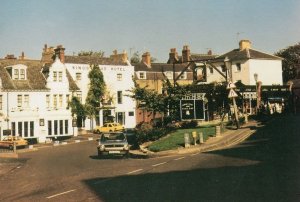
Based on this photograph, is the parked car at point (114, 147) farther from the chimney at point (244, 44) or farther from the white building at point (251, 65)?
the chimney at point (244, 44)

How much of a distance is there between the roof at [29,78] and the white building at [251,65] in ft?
74.7

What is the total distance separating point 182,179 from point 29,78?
3831 cm

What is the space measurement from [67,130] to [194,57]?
32.3 meters

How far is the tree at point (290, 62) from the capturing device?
77.4 meters

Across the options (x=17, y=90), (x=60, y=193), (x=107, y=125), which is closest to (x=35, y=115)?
(x=17, y=90)

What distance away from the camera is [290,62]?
77938 mm

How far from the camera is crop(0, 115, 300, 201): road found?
12758 millimetres

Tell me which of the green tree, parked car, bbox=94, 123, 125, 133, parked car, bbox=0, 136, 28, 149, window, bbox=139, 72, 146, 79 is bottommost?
parked car, bbox=0, 136, 28, 149

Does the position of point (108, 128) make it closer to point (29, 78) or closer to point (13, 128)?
point (29, 78)

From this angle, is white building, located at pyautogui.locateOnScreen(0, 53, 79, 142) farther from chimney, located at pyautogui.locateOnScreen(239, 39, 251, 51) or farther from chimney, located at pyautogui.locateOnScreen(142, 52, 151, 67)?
chimney, located at pyautogui.locateOnScreen(239, 39, 251, 51)

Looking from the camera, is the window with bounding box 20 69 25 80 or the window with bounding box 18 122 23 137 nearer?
the window with bounding box 18 122 23 137

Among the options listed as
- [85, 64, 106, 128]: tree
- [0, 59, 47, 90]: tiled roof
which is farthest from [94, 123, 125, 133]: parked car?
[0, 59, 47, 90]: tiled roof

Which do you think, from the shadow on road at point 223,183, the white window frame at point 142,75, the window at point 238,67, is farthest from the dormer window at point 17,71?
the shadow on road at point 223,183

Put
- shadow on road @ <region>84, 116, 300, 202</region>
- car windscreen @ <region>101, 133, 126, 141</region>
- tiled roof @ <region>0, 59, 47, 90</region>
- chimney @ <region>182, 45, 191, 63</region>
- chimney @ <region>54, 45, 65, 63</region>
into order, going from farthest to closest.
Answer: chimney @ <region>182, 45, 191, 63</region> < chimney @ <region>54, 45, 65, 63</region> < tiled roof @ <region>0, 59, 47, 90</region> < car windscreen @ <region>101, 133, 126, 141</region> < shadow on road @ <region>84, 116, 300, 202</region>
